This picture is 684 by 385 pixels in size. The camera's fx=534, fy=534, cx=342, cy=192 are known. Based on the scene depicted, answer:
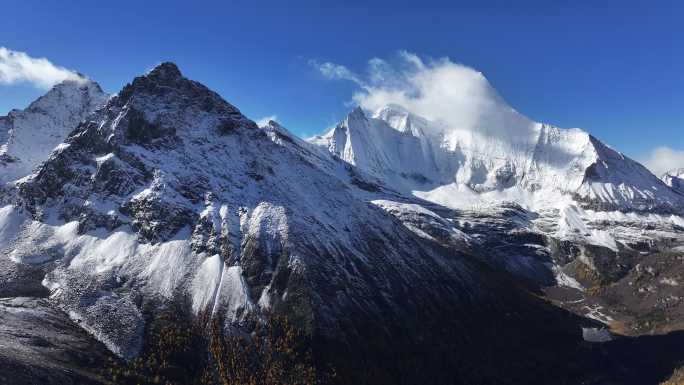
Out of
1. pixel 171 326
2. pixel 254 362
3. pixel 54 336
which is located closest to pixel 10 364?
pixel 54 336

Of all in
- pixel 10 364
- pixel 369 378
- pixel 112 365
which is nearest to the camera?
pixel 10 364

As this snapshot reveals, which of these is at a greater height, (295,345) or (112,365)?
(295,345)

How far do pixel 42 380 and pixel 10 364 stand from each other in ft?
32.2

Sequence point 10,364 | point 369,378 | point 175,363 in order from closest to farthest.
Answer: point 10,364, point 175,363, point 369,378

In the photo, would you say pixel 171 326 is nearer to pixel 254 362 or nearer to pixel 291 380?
pixel 254 362

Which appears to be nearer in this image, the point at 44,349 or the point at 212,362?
the point at 44,349

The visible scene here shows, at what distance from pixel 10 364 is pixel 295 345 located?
91260mm

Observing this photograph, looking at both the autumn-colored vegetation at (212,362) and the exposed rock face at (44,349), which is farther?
the autumn-colored vegetation at (212,362)

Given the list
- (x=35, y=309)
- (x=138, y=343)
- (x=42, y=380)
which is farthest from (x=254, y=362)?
(x=35, y=309)

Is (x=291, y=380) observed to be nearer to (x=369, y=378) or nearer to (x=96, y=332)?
(x=369, y=378)

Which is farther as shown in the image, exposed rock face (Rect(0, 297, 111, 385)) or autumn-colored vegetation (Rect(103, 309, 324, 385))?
autumn-colored vegetation (Rect(103, 309, 324, 385))

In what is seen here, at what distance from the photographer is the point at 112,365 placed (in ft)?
569

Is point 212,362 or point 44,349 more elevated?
point 212,362

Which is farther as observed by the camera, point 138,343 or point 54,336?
point 138,343
